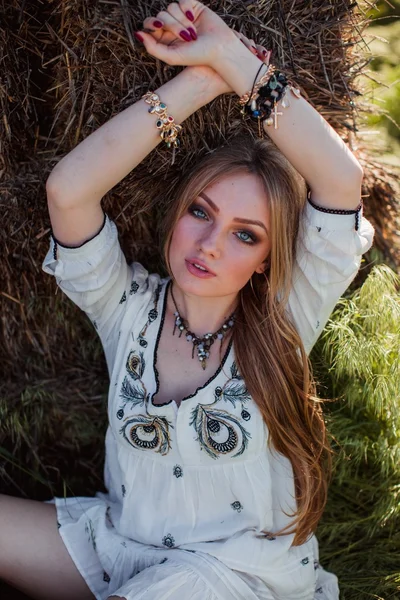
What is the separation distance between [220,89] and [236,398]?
98 cm

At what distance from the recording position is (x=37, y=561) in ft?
7.91

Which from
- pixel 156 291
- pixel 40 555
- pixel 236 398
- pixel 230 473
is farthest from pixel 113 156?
pixel 40 555

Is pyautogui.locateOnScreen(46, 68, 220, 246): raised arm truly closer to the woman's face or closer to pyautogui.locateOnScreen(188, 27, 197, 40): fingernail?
pyautogui.locateOnScreen(188, 27, 197, 40): fingernail

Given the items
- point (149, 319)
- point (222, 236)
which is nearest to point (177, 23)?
point (222, 236)

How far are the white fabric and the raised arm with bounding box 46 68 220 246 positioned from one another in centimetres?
17

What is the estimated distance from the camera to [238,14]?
2.11 m

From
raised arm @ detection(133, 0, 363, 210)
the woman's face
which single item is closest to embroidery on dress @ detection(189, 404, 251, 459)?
the woman's face

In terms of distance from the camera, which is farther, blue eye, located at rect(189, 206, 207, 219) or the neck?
the neck

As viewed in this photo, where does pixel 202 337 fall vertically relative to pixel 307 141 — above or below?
below

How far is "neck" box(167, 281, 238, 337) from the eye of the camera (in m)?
2.33

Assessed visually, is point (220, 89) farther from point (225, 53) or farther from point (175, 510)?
point (175, 510)

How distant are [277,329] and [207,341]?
241mm

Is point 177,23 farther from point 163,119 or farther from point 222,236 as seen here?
point 222,236

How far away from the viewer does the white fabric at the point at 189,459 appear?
7.15ft
